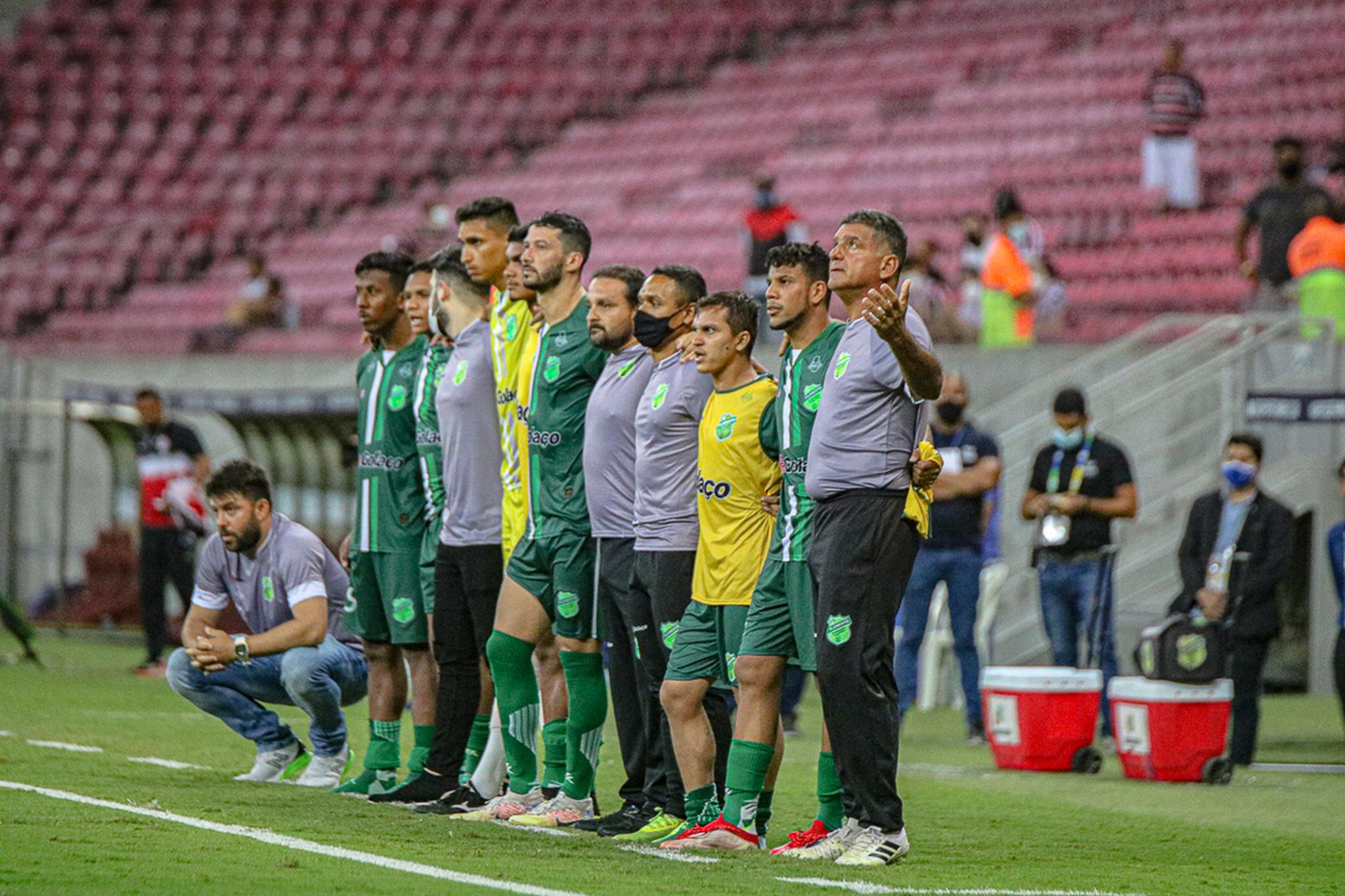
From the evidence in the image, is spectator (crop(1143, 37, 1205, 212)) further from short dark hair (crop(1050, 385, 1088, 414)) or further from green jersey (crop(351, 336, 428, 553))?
A: green jersey (crop(351, 336, 428, 553))

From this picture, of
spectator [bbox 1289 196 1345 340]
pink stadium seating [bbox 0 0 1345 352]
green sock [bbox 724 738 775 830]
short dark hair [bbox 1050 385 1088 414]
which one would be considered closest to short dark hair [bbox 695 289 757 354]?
green sock [bbox 724 738 775 830]

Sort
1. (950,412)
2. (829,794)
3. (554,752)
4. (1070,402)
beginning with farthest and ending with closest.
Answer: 1. (950,412)
2. (1070,402)
3. (554,752)
4. (829,794)

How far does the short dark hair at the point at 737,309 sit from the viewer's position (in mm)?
7250

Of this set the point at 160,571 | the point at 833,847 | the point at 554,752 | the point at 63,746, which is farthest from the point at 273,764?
the point at 160,571

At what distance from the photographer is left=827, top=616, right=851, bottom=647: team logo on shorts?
672 cm

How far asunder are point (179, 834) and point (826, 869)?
217 centimetres

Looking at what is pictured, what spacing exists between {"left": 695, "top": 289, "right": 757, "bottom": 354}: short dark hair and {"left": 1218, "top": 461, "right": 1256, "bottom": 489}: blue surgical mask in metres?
4.17

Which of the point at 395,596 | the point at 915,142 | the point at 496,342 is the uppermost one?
the point at 915,142

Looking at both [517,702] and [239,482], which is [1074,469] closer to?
[517,702]

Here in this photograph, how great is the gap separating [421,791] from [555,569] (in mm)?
A: 1175

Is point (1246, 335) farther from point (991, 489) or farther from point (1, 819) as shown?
point (1, 819)

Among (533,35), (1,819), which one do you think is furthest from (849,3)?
(1,819)

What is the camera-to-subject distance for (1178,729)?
9773mm

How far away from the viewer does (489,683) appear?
845 cm
